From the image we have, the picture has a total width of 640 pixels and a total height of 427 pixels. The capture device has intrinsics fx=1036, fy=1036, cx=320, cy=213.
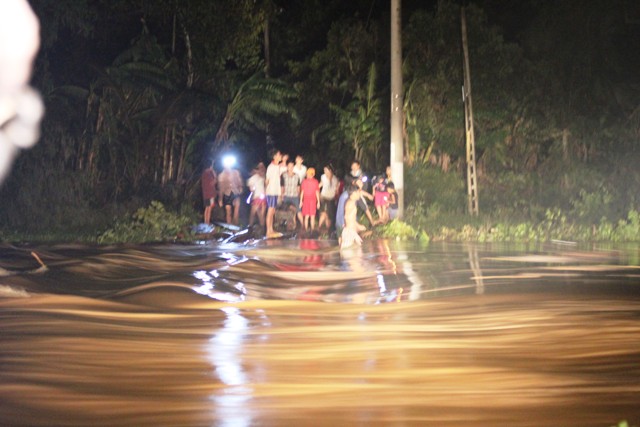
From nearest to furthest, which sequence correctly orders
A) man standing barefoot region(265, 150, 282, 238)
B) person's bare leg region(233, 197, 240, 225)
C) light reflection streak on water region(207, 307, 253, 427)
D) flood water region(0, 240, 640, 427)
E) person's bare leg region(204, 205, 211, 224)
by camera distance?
1. light reflection streak on water region(207, 307, 253, 427)
2. flood water region(0, 240, 640, 427)
3. man standing barefoot region(265, 150, 282, 238)
4. person's bare leg region(204, 205, 211, 224)
5. person's bare leg region(233, 197, 240, 225)

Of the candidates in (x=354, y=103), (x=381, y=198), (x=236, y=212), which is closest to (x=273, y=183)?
(x=236, y=212)

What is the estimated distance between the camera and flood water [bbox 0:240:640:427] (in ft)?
21.0

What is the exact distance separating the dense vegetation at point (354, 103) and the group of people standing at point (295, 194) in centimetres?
123

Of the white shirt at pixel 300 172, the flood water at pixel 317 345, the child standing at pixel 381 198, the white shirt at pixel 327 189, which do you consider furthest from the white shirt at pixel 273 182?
the flood water at pixel 317 345

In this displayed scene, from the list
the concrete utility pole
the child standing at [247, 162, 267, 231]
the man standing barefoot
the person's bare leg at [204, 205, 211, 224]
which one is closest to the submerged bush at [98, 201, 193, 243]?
the person's bare leg at [204, 205, 211, 224]

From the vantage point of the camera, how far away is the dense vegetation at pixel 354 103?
2816 cm

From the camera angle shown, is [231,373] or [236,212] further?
[236,212]

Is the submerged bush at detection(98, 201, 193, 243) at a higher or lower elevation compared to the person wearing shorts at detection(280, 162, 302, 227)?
lower

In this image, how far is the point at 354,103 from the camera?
105 ft

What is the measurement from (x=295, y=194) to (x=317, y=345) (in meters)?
16.2

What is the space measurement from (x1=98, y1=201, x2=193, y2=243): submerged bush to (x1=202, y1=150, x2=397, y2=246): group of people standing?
1.90 metres

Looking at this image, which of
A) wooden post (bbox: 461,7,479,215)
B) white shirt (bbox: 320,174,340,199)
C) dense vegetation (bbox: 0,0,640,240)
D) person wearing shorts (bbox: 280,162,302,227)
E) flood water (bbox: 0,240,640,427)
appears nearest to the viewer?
flood water (bbox: 0,240,640,427)

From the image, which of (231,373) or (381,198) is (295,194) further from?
(231,373)

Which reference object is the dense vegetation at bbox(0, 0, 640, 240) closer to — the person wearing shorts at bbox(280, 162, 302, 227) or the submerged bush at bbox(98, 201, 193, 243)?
the submerged bush at bbox(98, 201, 193, 243)
